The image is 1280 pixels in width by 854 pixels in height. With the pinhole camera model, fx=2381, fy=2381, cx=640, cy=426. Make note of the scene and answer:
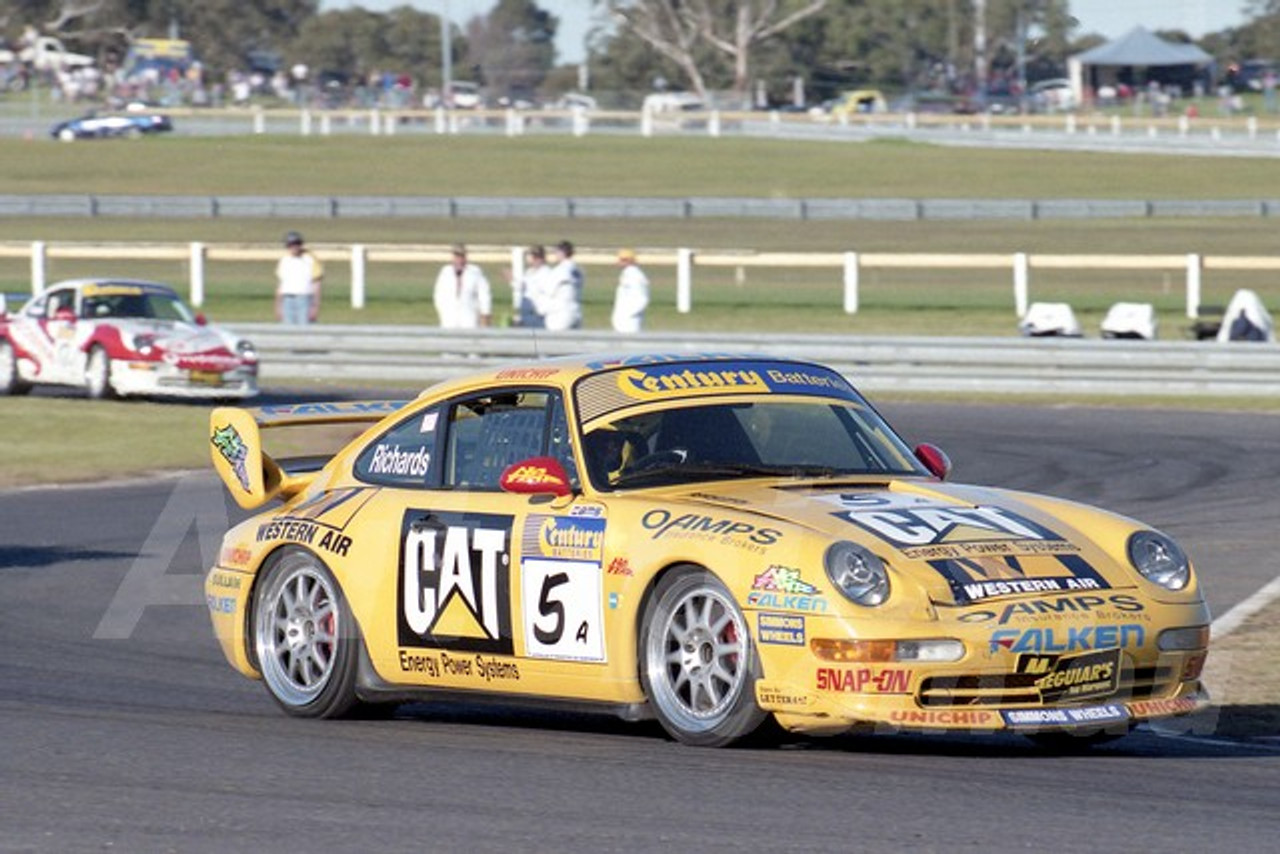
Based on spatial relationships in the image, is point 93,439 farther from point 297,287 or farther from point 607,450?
point 607,450

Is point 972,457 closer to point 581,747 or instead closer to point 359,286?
point 581,747

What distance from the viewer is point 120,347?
77.5 ft

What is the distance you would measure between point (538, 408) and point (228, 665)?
2.46m

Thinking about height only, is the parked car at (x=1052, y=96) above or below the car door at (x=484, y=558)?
above

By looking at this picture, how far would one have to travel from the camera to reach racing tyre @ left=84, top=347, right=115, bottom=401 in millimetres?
23812

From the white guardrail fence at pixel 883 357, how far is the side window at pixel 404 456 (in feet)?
46.5

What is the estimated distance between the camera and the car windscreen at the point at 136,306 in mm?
24391

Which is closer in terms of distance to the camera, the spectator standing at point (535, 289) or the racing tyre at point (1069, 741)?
the racing tyre at point (1069, 741)

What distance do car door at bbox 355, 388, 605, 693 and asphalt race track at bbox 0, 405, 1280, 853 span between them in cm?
26

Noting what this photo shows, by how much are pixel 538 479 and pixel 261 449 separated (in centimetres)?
178

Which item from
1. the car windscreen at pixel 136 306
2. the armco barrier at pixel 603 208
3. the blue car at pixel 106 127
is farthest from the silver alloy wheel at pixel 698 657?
the blue car at pixel 106 127

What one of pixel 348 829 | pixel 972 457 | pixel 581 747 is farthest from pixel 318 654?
pixel 972 457

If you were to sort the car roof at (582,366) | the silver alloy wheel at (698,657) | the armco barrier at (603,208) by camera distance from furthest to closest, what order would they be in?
the armco barrier at (603,208)
the car roof at (582,366)
the silver alloy wheel at (698,657)

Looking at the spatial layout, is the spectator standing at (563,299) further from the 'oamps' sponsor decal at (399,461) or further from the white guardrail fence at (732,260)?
the 'oamps' sponsor decal at (399,461)
